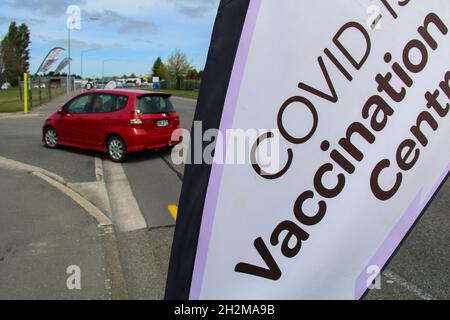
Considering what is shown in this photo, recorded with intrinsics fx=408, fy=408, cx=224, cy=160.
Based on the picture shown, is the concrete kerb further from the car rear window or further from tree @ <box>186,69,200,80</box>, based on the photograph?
tree @ <box>186,69,200,80</box>

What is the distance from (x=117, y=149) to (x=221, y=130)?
8.70m

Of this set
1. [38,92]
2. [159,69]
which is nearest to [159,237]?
[38,92]

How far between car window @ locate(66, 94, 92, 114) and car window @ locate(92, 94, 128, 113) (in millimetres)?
237

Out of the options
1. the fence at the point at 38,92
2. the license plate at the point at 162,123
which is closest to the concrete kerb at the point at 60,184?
the license plate at the point at 162,123

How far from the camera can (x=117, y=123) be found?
9.41m

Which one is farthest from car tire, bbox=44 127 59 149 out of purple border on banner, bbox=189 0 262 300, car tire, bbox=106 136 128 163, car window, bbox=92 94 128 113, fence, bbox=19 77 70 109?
fence, bbox=19 77 70 109

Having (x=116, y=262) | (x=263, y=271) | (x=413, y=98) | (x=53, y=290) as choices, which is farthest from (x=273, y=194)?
(x=116, y=262)

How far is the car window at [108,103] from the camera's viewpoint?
9555 mm

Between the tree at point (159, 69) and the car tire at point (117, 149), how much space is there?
8871 centimetres

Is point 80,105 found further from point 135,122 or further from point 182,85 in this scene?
point 182,85

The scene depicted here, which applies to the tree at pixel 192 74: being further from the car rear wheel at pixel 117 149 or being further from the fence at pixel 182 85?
the car rear wheel at pixel 117 149

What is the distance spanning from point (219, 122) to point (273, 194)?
10.5 inches

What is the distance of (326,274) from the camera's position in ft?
4.22

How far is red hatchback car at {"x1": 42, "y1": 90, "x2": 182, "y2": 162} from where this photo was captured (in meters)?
9.36
